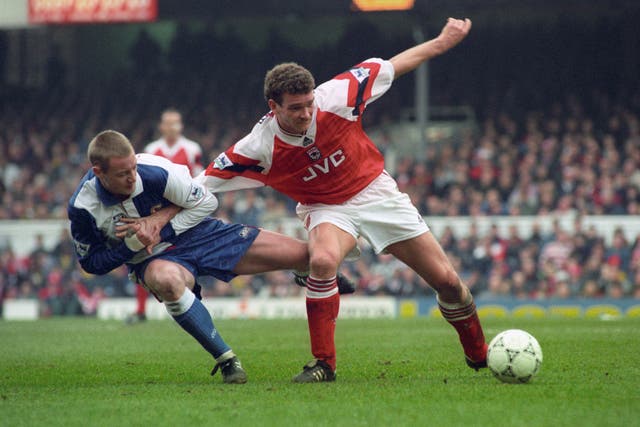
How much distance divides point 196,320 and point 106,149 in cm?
128

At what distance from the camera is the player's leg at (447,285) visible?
719cm

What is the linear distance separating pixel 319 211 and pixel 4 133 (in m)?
23.6

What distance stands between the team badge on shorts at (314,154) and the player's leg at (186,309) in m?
1.20

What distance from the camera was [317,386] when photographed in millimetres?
6457

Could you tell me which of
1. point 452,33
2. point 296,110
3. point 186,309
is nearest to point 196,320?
point 186,309

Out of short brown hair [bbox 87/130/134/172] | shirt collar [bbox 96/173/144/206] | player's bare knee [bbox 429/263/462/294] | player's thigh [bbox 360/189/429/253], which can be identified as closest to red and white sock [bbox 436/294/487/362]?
player's bare knee [bbox 429/263/462/294]

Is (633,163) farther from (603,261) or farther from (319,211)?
(319,211)

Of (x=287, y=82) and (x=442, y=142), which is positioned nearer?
(x=287, y=82)

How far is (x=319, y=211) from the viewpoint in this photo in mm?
7277

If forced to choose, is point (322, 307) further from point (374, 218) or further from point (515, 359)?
point (515, 359)

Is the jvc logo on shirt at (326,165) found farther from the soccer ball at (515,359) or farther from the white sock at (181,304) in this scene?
the soccer ball at (515,359)

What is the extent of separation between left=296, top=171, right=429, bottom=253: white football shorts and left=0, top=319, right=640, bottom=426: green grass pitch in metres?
0.99

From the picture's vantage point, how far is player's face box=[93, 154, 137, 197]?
658cm

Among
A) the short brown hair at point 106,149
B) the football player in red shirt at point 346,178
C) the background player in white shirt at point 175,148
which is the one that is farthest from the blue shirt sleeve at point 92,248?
the background player in white shirt at point 175,148
